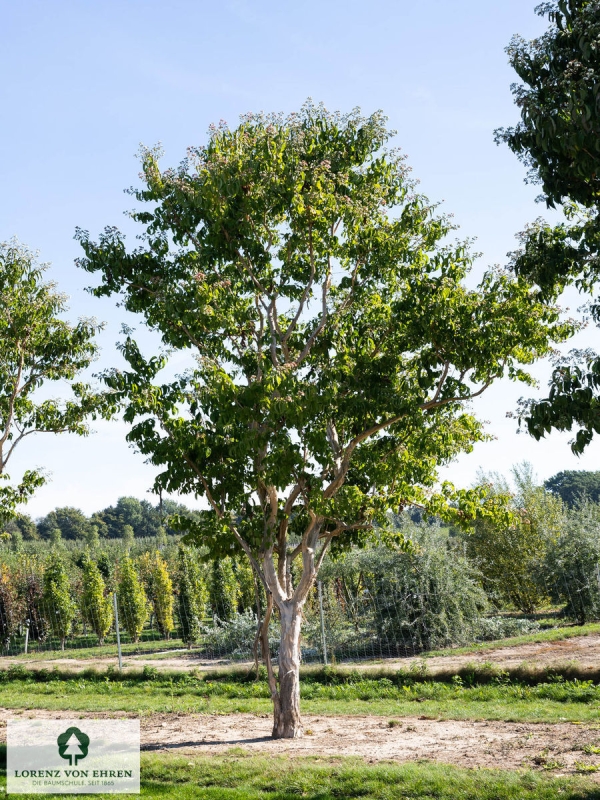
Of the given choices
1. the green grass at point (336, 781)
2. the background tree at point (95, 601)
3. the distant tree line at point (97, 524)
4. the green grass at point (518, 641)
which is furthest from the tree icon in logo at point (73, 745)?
the distant tree line at point (97, 524)

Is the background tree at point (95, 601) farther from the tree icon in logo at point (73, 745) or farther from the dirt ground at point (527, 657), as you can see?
the tree icon in logo at point (73, 745)

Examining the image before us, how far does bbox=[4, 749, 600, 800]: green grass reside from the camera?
5.75 m

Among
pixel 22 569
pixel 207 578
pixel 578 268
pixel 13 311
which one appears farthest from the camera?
pixel 22 569

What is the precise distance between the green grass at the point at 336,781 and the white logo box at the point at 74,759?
0.31m

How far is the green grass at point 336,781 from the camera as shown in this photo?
18.9 feet

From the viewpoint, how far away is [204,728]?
1015cm

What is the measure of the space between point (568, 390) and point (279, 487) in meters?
4.51

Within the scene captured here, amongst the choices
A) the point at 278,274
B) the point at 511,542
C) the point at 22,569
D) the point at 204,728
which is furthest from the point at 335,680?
the point at 22,569

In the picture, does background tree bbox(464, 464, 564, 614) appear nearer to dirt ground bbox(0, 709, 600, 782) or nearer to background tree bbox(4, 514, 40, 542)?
dirt ground bbox(0, 709, 600, 782)

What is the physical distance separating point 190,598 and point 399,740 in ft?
66.8

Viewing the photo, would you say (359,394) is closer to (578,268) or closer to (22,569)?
(578,268)

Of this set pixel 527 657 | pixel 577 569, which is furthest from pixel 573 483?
pixel 527 657

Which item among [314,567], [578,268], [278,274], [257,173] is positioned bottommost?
[314,567]

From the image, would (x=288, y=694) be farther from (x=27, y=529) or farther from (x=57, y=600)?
(x=27, y=529)
